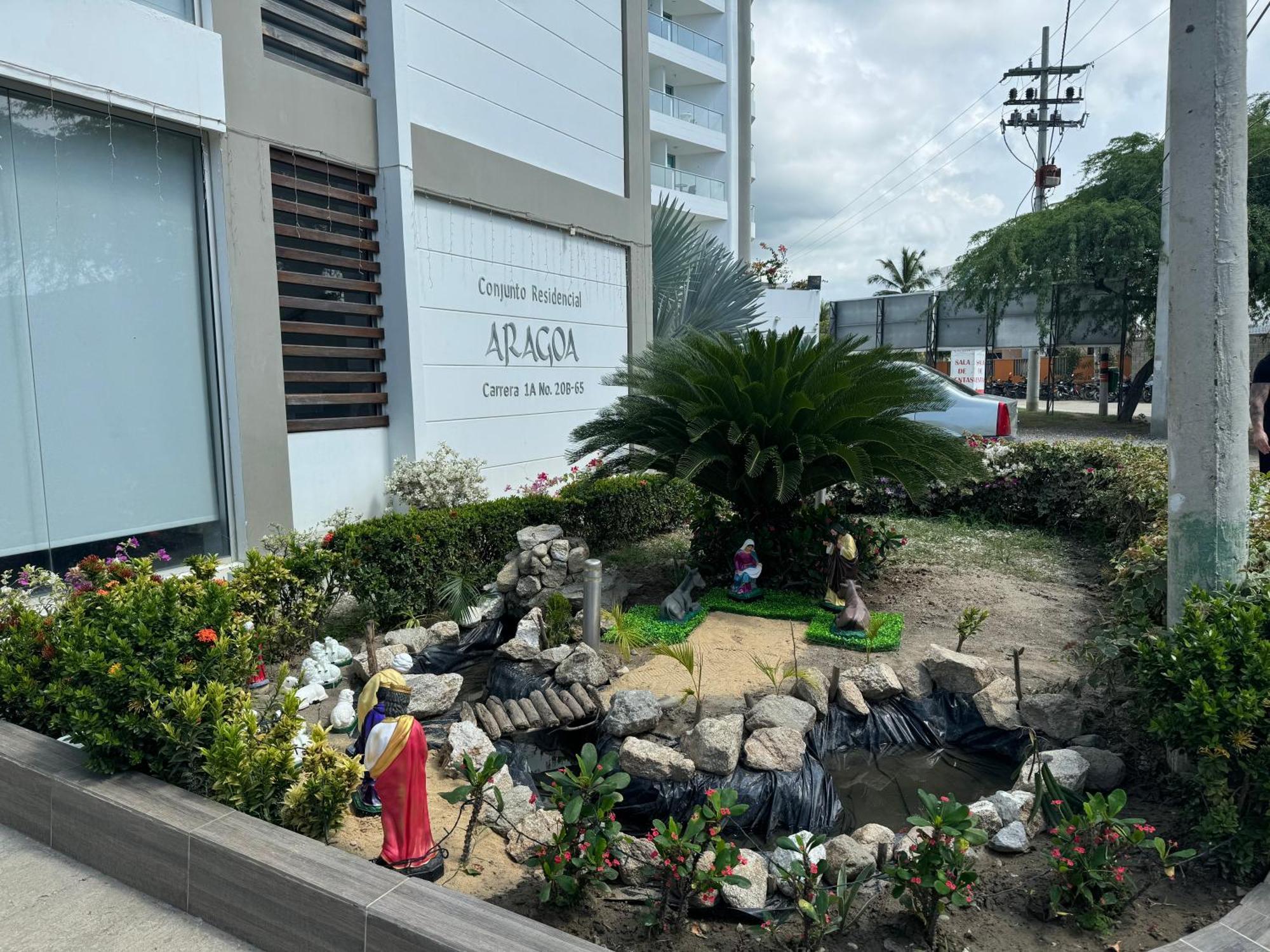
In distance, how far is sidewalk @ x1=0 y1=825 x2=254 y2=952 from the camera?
9.94 ft

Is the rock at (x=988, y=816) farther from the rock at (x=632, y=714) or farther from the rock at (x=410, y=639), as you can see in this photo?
the rock at (x=410, y=639)

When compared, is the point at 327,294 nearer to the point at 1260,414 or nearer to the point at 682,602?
the point at 682,602

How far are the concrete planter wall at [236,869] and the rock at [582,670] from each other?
2605 millimetres

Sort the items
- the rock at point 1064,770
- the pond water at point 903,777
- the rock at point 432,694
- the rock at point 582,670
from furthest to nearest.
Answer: the rock at point 582,670 → the rock at point 432,694 → the pond water at point 903,777 → the rock at point 1064,770

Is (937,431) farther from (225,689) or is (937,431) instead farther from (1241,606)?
(225,689)

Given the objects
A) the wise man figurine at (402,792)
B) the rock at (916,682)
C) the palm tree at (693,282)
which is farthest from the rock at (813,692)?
the palm tree at (693,282)

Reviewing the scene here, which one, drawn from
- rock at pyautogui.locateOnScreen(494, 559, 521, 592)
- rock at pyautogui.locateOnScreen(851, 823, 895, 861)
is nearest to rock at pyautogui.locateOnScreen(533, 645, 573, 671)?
rock at pyautogui.locateOnScreen(494, 559, 521, 592)

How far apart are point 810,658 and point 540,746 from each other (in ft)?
6.85

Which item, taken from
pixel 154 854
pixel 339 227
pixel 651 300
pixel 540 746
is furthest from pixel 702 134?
pixel 154 854

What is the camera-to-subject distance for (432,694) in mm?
5328

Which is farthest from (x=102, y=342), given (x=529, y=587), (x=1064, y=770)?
(x=1064, y=770)

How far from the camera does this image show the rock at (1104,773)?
409 cm

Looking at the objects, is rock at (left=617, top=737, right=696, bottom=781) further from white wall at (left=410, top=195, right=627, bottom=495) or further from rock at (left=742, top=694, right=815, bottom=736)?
white wall at (left=410, top=195, right=627, bottom=495)

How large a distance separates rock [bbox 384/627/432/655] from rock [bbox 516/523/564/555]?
4.29ft
